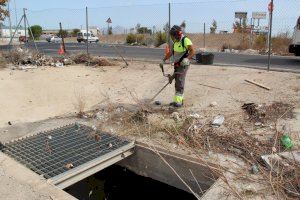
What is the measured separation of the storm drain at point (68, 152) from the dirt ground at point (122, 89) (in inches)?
55.6

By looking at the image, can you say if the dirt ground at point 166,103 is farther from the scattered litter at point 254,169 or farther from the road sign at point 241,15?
the road sign at point 241,15

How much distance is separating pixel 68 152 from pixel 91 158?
0.43 metres

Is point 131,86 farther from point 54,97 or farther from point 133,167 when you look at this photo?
point 133,167

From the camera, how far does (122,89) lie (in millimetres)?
8398

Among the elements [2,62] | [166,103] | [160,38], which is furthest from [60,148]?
[160,38]

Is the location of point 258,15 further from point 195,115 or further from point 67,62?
point 195,115

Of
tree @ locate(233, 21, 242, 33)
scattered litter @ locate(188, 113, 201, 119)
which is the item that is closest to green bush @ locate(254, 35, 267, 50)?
tree @ locate(233, 21, 242, 33)

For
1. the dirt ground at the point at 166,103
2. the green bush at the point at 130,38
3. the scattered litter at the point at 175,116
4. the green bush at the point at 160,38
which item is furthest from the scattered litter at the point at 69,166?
the green bush at the point at 130,38

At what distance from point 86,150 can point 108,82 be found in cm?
438

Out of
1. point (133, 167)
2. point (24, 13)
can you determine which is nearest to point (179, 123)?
point (133, 167)

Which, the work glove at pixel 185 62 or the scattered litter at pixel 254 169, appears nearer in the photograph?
the scattered litter at pixel 254 169

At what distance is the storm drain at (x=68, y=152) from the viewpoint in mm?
4324

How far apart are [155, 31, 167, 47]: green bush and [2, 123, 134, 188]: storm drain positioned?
19.4 metres

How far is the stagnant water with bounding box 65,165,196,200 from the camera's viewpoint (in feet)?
18.2
